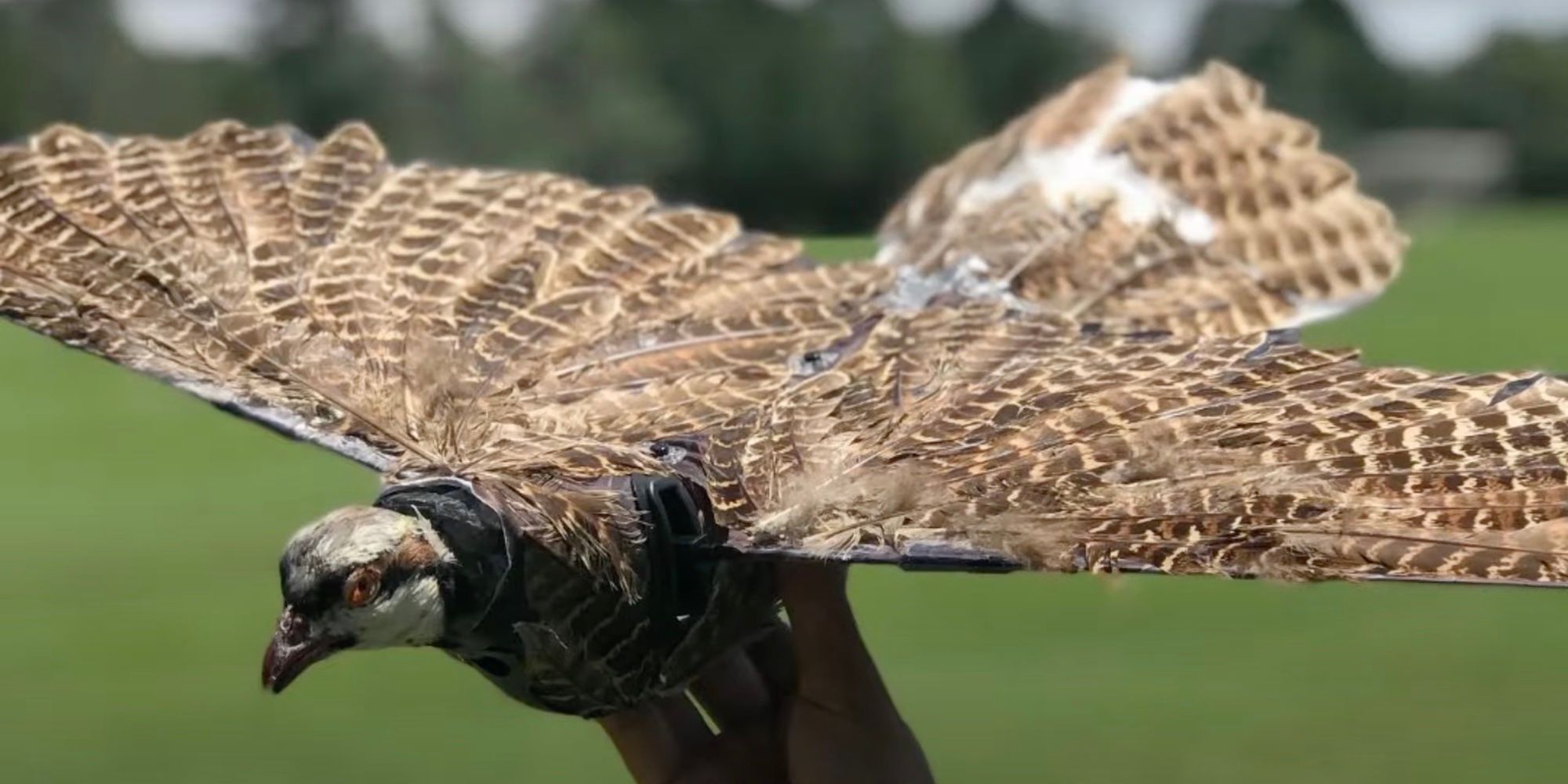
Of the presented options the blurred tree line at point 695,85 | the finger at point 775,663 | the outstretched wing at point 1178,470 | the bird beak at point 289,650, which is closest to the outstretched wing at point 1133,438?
the outstretched wing at point 1178,470

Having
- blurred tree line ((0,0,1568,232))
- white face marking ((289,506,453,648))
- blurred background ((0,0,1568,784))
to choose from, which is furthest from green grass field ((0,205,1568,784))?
blurred tree line ((0,0,1568,232))

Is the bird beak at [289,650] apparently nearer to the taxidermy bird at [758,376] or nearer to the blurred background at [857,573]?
the taxidermy bird at [758,376]

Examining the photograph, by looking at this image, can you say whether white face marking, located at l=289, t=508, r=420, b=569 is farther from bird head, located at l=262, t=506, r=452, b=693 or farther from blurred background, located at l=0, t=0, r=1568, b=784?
blurred background, located at l=0, t=0, r=1568, b=784

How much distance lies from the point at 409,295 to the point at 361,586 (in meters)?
0.96

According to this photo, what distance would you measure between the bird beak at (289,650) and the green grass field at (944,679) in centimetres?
172

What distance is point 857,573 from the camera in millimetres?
6992

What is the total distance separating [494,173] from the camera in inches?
110

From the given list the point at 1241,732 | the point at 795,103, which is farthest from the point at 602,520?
the point at 795,103

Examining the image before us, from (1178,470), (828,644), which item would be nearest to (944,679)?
(828,644)

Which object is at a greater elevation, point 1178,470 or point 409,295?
point 409,295

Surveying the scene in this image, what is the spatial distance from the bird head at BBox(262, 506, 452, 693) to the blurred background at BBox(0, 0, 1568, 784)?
5.70 ft

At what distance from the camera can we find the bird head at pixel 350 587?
5.07 feet

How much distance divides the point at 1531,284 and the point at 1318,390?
13.2m

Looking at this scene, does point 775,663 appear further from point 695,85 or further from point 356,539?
point 695,85
